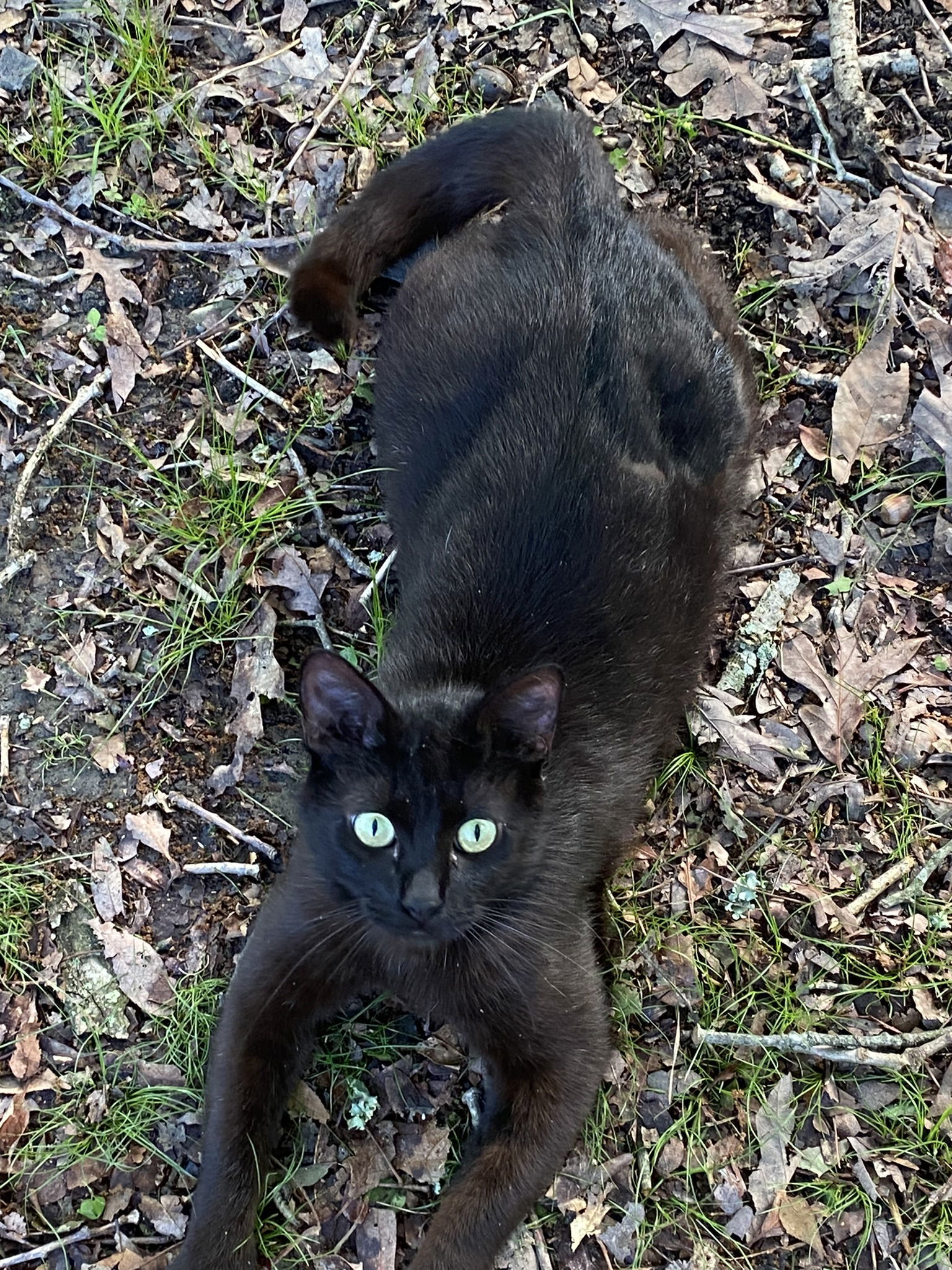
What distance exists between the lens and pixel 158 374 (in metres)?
3.51

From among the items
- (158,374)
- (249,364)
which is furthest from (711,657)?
(158,374)

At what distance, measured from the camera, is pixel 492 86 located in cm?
380

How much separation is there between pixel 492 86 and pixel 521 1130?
10.9 ft

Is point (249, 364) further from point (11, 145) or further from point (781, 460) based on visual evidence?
point (781, 460)

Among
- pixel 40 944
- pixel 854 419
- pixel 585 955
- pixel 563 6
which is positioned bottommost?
pixel 40 944

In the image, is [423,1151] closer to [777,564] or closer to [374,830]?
[374,830]

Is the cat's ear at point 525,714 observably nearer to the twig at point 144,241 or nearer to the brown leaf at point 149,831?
the brown leaf at point 149,831

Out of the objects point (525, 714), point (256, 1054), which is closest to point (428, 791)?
point (525, 714)

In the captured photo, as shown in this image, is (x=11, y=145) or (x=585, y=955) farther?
(x=11, y=145)

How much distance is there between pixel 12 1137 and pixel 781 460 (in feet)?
9.66

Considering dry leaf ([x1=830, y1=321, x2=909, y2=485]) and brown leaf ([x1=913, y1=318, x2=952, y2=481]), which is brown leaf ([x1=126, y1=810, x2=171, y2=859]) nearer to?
dry leaf ([x1=830, y1=321, x2=909, y2=485])

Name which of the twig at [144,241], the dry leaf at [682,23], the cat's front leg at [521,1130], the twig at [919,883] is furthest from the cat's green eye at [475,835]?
the dry leaf at [682,23]

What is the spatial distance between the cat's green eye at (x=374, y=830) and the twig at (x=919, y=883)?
1.55 metres

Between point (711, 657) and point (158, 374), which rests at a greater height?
point (158, 374)
